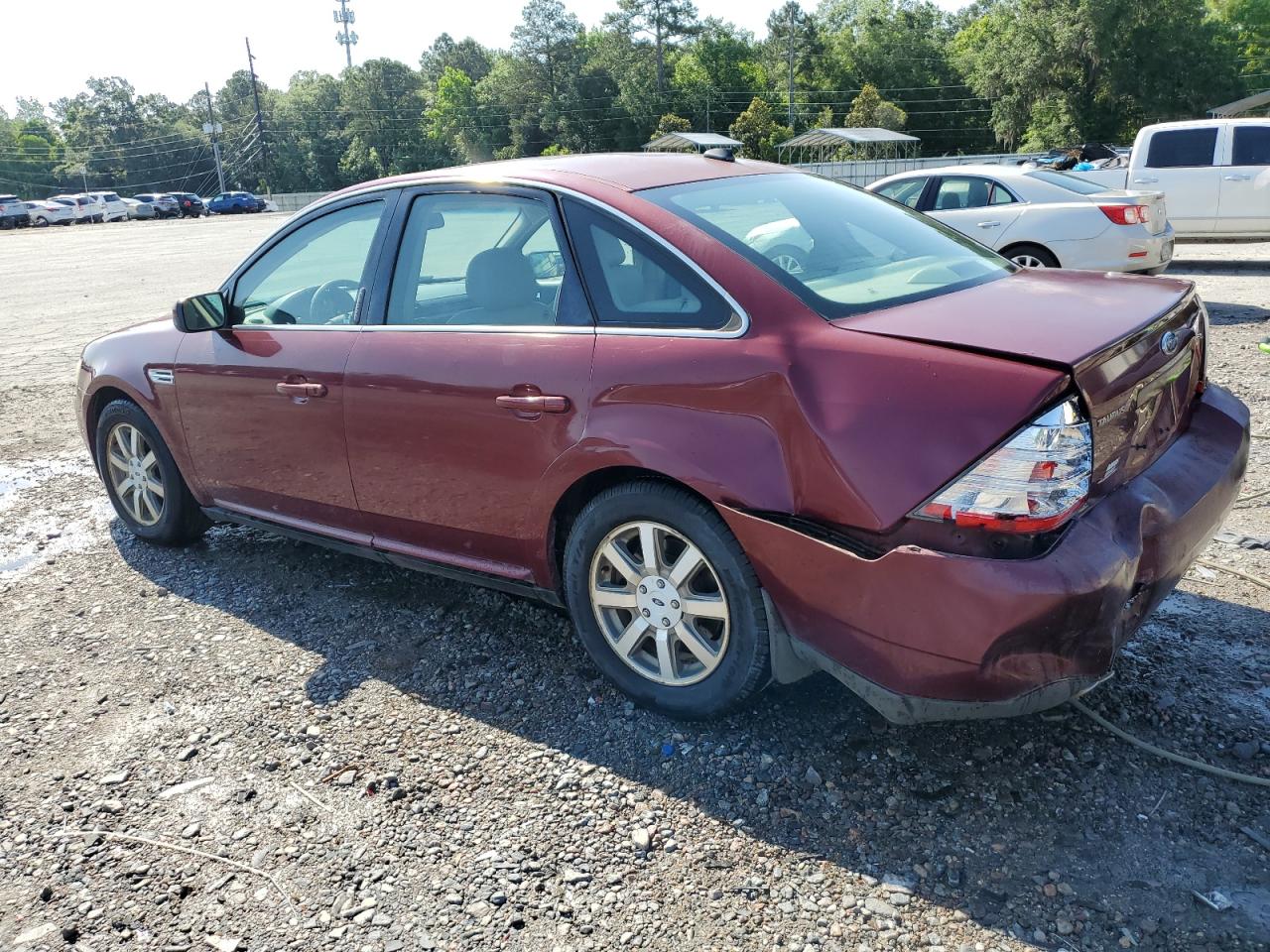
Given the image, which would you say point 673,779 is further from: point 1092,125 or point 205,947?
point 1092,125

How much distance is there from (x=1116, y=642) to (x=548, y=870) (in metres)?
1.57

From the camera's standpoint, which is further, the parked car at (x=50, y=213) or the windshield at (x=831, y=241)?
the parked car at (x=50, y=213)

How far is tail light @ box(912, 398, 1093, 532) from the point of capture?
2.44 meters

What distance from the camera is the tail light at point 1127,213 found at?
9891mm

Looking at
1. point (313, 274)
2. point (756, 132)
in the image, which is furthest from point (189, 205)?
point (313, 274)

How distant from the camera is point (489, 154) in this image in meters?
93.8

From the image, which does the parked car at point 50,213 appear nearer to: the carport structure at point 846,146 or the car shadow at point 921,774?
the carport structure at point 846,146

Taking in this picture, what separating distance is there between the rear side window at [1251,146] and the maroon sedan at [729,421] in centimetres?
1194

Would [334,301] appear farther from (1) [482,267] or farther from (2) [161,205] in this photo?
(2) [161,205]

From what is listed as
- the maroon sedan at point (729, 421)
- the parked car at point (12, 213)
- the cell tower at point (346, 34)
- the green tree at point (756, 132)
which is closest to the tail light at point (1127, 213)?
the maroon sedan at point (729, 421)

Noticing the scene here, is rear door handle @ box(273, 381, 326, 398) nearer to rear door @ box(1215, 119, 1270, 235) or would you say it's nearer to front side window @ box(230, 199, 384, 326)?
front side window @ box(230, 199, 384, 326)

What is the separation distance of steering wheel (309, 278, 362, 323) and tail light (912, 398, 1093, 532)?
8.09 ft

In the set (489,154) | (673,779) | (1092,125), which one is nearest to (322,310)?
(673,779)

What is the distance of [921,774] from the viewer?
9.64ft
